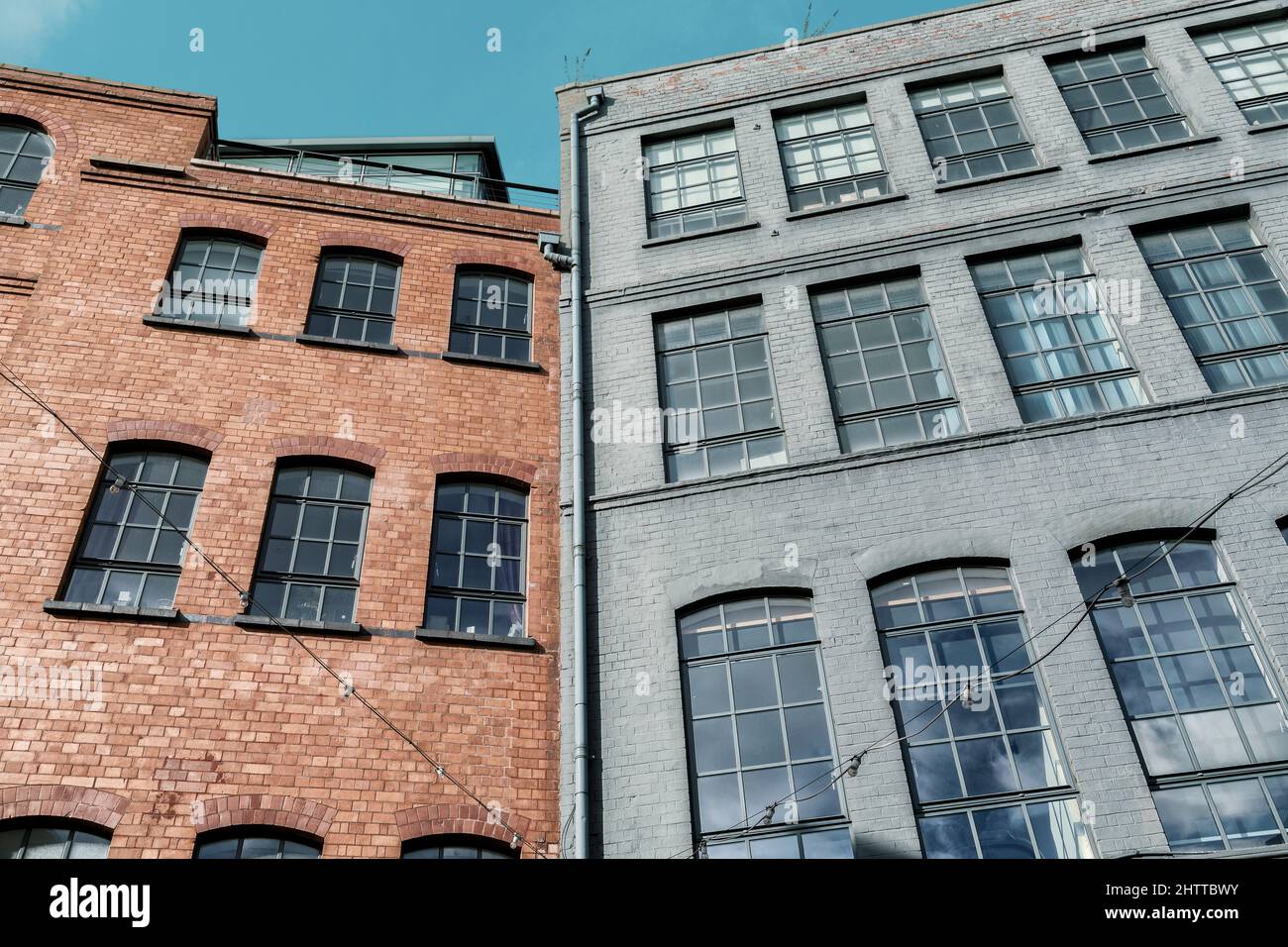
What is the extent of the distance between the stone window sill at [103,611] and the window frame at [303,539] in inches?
27.9

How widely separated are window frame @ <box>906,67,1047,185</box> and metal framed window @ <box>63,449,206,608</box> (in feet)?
30.7

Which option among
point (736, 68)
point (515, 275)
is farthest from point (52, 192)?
point (736, 68)

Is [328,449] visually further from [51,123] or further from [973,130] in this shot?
[973,130]

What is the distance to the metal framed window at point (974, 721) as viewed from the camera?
798 cm

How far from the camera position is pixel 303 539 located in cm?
1017

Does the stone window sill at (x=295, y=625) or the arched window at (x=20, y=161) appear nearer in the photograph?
→ the stone window sill at (x=295, y=625)

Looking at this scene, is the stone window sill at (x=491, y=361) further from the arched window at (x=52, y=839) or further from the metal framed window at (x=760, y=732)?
the arched window at (x=52, y=839)

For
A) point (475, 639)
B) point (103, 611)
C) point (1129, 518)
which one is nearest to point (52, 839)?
point (103, 611)

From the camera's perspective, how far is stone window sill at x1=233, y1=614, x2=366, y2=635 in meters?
9.29

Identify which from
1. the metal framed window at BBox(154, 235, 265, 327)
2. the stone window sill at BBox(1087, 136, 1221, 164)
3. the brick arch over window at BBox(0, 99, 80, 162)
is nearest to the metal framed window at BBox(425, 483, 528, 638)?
the metal framed window at BBox(154, 235, 265, 327)

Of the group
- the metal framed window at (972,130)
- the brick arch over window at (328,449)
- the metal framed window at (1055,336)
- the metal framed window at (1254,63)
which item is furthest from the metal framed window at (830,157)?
the brick arch over window at (328,449)

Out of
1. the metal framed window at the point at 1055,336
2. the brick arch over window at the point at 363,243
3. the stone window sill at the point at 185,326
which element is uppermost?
the brick arch over window at the point at 363,243

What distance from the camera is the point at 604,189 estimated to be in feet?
43.4

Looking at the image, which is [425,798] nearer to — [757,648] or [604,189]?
[757,648]
